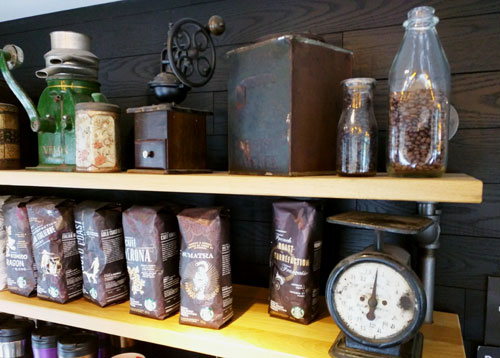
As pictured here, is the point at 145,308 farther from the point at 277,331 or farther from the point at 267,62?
the point at 267,62

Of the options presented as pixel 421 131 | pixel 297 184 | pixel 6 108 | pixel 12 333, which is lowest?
pixel 12 333

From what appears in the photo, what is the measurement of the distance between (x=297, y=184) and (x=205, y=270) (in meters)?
0.36

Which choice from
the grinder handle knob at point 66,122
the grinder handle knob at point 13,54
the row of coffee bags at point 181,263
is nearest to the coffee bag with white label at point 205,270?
the row of coffee bags at point 181,263

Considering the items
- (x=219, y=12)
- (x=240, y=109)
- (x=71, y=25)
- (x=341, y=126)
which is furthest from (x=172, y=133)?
(x=71, y=25)

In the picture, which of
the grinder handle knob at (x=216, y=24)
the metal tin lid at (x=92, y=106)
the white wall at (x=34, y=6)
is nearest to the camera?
the grinder handle knob at (x=216, y=24)

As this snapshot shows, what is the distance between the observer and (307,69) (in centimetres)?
84

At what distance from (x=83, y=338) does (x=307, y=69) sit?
3.40ft

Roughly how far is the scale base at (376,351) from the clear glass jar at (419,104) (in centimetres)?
37

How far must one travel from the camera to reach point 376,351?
30.7 inches

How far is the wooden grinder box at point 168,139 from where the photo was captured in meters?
0.95

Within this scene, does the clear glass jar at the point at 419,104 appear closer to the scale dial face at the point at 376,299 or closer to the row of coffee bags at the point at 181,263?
the scale dial face at the point at 376,299

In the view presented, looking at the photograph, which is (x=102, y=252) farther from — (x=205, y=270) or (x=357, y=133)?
(x=357, y=133)

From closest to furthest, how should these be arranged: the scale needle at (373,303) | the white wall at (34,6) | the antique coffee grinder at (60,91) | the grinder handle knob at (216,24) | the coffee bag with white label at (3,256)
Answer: the scale needle at (373,303) < the grinder handle knob at (216,24) < the antique coffee grinder at (60,91) < the coffee bag with white label at (3,256) < the white wall at (34,6)

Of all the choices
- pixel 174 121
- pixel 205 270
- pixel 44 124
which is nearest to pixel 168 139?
pixel 174 121
